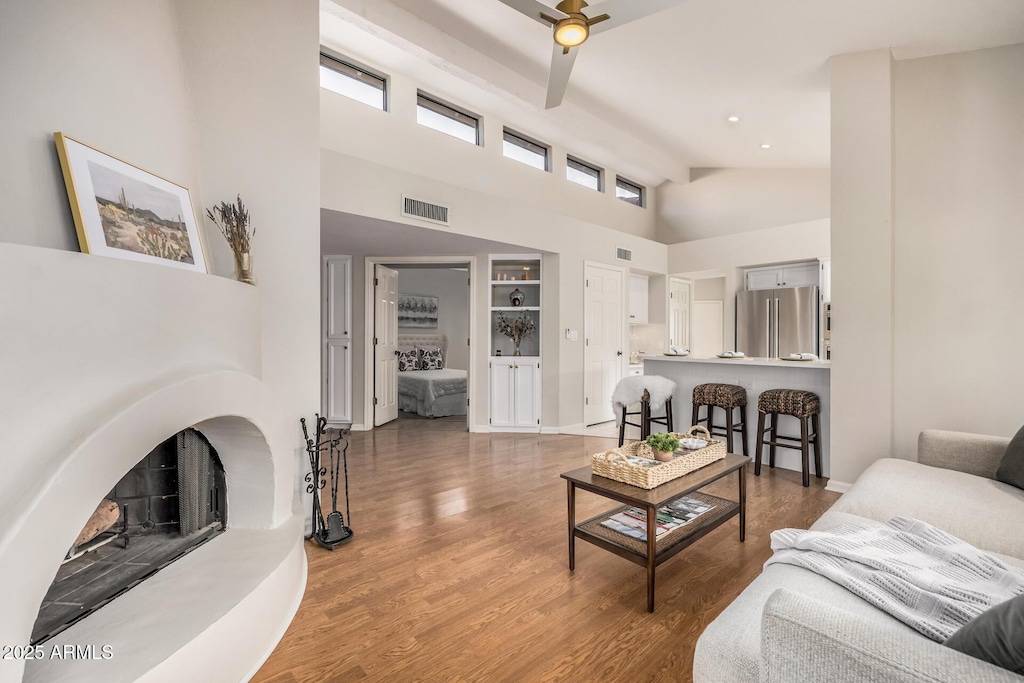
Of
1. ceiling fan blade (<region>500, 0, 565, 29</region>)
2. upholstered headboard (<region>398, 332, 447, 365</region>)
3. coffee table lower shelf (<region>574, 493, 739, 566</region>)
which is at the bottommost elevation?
coffee table lower shelf (<region>574, 493, 739, 566</region>)

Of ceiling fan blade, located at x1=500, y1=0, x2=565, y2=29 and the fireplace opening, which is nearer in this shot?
the fireplace opening

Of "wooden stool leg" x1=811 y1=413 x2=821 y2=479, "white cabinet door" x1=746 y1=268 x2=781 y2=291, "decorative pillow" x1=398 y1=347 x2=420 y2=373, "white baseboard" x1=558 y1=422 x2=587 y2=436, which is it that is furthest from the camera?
"decorative pillow" x1=398 y1=347 x2=420 y2=373

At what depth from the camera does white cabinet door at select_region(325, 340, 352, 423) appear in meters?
5.61

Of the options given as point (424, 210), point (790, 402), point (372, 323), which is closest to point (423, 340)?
point (372, 323)

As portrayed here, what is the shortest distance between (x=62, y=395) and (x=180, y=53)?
190cm

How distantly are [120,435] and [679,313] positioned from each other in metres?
7.00

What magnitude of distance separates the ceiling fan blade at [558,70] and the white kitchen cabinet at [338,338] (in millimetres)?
3397

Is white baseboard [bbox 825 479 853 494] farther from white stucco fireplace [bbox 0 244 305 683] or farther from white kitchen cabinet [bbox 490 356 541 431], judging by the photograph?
white stucco fireplace [bbox 0 244 305 683]

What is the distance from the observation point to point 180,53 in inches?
92.0

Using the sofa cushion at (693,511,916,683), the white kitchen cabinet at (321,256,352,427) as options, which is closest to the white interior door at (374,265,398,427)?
the white kitchen cabinet at (321,256,352,427)

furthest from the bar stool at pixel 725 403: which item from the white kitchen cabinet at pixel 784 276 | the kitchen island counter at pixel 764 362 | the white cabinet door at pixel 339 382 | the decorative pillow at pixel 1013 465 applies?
the white cabinet door at pixel 339 382

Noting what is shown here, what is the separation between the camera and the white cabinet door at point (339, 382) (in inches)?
221

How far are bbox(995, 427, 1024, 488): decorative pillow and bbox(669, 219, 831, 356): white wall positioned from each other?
12.5 ft

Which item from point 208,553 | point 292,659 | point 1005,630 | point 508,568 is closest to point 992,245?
point 1005,630
